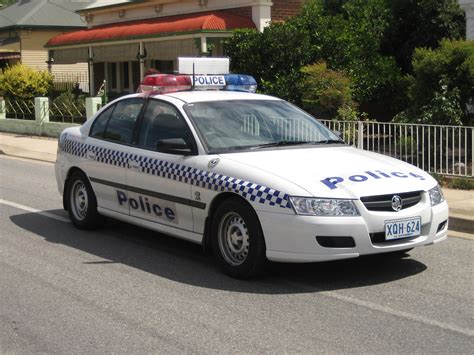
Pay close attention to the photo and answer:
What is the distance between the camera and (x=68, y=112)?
22875 mm

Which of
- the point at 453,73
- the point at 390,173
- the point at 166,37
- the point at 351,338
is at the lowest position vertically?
the point at 351,338

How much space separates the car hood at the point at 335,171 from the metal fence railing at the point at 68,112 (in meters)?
16.9

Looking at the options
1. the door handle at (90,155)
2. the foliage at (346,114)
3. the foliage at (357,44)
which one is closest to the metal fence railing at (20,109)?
the foliage at (357,44)

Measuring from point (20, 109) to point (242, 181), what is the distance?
844 inches

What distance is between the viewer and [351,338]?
4758mm

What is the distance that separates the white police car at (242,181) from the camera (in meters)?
5.64

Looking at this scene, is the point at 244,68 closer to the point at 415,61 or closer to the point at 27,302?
the point at 415,61

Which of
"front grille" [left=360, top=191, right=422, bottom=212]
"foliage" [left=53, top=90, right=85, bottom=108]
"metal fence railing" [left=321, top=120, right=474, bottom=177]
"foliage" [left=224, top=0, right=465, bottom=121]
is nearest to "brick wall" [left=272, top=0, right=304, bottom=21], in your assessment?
"foliage" [left=224, top=0, right=465, bottom=121]

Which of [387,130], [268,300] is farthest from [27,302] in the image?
[387,130]

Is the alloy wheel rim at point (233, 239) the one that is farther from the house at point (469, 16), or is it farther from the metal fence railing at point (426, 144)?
the house at point (469, 16)

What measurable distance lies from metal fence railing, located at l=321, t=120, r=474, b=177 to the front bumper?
551cm

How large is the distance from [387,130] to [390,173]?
19.7 feet

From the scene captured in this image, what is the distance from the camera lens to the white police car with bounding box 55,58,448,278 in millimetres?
5645

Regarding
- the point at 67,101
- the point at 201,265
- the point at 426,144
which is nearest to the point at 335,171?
the point at 201,265
